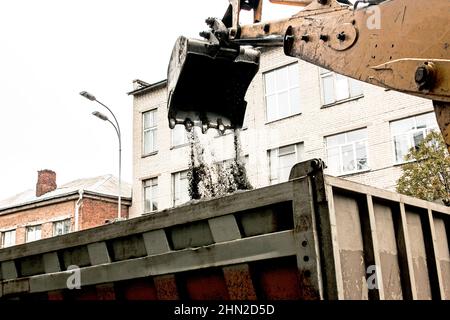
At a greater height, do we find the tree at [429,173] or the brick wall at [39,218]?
the brick wall at [39,218]

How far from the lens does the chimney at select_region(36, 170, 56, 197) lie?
26516mm

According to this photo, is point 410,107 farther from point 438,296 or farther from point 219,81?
point 438,296

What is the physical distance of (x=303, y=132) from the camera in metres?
18.2

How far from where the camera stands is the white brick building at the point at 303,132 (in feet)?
53.0

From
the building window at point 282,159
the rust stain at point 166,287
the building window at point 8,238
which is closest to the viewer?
the rust stain at point 166,287

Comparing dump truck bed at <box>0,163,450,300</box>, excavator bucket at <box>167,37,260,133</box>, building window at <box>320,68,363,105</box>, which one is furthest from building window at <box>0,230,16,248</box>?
dump truck bed at <box>0,163,450,300</box>

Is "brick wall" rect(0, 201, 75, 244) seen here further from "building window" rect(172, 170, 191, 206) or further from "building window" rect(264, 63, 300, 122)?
"building window" rect(264, 63, 300, 122)

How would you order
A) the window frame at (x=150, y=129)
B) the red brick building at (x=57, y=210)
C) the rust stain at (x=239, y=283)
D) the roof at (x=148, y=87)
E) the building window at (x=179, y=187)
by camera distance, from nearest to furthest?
the rust stain at (x=239, y=283) < the building window at (x=179, y=187) < the roof at (x=148, y=87) < the window frame at (x=150, y=129) < the red brick building at (x=57, y=210)

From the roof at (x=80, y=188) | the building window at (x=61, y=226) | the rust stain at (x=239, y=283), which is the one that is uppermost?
the roof at (x=80, y=188)

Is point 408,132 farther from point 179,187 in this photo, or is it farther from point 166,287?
point 166,287

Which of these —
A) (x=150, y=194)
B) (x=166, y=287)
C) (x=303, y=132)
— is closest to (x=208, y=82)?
(x=166, y=287)

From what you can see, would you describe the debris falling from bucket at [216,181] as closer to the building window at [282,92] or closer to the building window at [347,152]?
the building window at [347,152]

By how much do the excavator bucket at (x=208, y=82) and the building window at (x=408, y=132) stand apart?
10.4 m

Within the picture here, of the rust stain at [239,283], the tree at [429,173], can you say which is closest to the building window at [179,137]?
the tree at [429,173]
